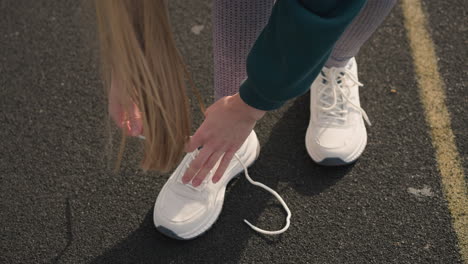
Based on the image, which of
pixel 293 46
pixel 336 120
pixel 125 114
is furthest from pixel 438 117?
pixel 125 114

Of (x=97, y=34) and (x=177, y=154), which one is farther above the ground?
(x=97, y=34)

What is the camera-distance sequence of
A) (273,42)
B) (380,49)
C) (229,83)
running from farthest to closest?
(380,49)
(229,83)
(273,42)

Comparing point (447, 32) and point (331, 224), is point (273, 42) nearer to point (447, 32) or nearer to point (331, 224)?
point (331, 224)

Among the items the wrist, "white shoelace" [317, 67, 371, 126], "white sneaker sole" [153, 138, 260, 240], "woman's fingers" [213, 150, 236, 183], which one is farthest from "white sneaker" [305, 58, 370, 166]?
the wrist

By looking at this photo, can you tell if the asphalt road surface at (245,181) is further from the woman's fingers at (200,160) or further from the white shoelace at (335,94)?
the woman's fingers at (200,160)

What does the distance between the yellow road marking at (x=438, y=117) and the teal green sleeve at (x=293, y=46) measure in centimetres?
80

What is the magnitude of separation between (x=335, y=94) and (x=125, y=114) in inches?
31.2

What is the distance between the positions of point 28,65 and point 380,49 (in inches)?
53.5

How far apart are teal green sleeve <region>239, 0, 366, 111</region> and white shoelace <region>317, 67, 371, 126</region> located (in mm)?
625

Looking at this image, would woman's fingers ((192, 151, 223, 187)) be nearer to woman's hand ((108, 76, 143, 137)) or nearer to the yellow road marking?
woman's hand ((108, 76, 143, 137))

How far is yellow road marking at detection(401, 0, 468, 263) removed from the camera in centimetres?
140

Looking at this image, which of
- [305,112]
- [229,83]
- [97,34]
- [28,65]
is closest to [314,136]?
[305,112]

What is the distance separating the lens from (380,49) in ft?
5.78

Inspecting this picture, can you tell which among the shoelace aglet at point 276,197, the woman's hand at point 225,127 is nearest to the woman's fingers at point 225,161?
the woman's hand at point 225,127
